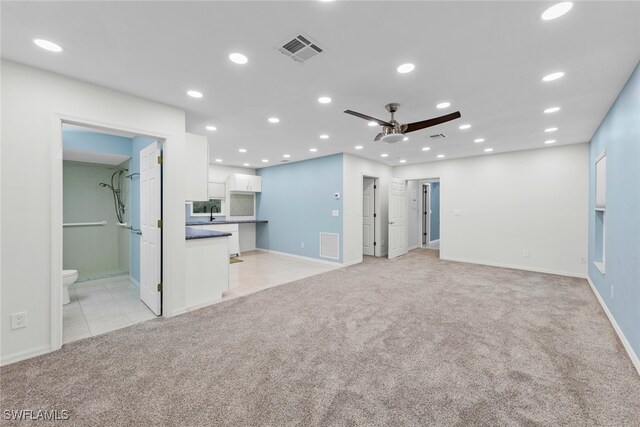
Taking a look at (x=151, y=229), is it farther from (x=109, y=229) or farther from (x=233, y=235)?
(x=233, y=235)

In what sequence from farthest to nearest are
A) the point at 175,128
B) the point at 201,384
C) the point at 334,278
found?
the point at 334,278
the point at 175,128
the point at 201,384

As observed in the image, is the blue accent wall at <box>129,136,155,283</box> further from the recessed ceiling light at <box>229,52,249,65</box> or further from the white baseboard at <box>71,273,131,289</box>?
the recessed ceiling light at <box>229,52,249,65</box>

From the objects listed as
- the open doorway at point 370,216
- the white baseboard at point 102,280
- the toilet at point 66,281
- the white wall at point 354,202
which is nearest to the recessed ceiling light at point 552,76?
the white wall at point 354,202

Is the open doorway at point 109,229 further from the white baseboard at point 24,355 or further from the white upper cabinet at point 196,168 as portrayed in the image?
the white upper cabinet at point 196,168

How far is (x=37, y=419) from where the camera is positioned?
5.24 feet

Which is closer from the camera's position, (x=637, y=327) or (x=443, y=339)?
(x=637, y=327)

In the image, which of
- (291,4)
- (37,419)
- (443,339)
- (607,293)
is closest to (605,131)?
(607,293)

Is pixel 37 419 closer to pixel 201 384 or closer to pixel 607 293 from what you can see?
pixel 201 384

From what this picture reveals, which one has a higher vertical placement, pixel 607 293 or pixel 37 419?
pixel 607 293

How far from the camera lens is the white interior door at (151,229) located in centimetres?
315

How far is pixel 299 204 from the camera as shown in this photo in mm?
6883

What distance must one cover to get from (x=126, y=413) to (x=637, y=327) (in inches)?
152

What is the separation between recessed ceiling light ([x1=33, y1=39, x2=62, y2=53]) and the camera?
77.2 inches

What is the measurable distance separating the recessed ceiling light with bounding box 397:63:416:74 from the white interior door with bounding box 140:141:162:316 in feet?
9.14
